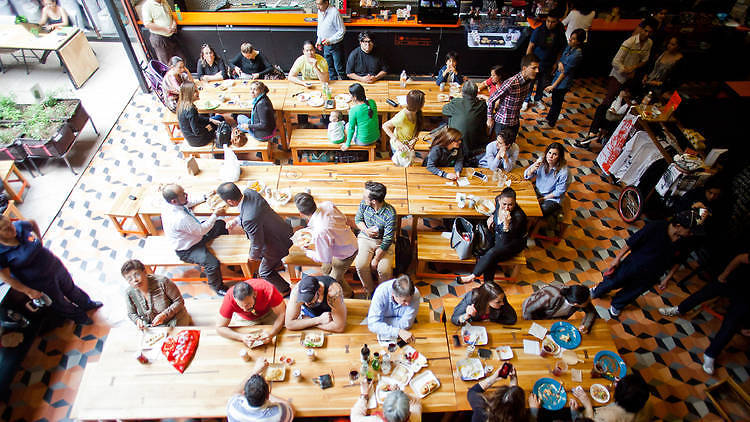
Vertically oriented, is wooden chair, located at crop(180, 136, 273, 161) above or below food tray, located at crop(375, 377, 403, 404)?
below

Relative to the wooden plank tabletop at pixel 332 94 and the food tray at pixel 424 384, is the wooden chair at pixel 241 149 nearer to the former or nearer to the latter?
the wooden plank tabletop at pixel 332 94

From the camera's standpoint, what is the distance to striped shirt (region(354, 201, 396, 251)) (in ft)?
16.2

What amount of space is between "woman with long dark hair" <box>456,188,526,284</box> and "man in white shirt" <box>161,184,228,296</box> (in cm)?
345

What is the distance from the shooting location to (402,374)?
388 cm

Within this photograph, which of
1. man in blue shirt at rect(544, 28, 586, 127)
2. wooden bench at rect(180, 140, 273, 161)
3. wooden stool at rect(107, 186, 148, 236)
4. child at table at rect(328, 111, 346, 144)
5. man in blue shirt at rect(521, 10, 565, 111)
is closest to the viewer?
wooden stool at rect(107, 186, 148, 236)

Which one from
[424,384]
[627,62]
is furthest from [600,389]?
[627,62]

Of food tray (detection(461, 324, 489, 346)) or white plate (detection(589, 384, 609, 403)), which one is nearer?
white plate (detection(589, 384, 609, 403))

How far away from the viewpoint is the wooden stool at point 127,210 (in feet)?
19.4

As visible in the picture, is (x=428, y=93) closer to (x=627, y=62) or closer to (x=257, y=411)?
(x=627, y=62)

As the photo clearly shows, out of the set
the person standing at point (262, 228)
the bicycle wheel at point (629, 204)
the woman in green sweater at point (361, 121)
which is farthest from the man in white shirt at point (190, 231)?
the bicycle wheel at point (629, 204)

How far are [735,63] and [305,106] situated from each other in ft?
32.1

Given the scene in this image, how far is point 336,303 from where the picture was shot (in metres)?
4.02

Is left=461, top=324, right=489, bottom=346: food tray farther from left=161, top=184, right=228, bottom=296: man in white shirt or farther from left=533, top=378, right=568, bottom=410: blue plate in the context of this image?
left=161, top=184, right=228, bottom=296: man in white shirt

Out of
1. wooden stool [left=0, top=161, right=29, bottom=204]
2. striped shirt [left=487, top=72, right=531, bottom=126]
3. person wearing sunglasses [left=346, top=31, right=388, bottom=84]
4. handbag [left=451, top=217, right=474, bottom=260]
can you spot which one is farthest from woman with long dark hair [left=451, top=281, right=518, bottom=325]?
wooden stool [left=0, top=161, right=29, bottom=204]
